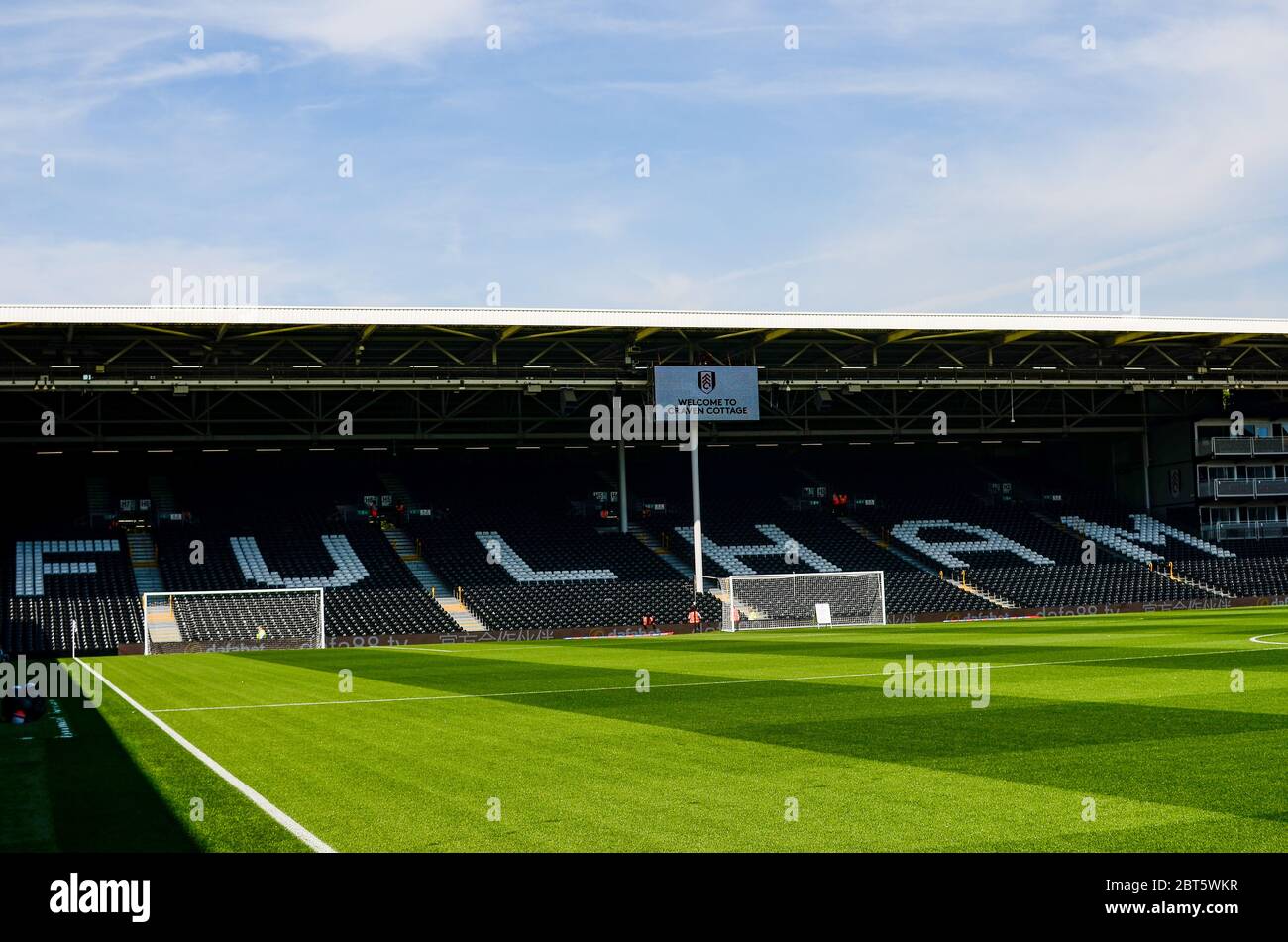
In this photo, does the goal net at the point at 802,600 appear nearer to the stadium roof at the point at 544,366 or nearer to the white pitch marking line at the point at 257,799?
the stadium roof at the point at 544,366

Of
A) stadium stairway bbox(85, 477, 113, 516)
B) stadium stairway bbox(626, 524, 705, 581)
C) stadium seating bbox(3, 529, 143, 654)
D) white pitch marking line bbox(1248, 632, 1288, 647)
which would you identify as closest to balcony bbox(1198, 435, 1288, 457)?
stadium stairway bbox(626, 524, 705, 581)

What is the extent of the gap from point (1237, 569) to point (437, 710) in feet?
164

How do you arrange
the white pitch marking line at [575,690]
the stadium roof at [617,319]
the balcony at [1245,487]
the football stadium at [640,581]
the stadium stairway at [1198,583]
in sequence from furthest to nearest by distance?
1. the balcony at [1245,487]
2. the stadium stairway at [1198,583]
3. the stadium roof at [617,319]
4. the white pitch marking line at [575,690]
5. the football stadium at [640,581]

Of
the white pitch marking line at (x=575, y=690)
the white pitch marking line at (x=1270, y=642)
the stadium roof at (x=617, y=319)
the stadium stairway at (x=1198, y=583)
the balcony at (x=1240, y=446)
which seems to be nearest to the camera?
the white pitch marking line at (x=575, y=690)

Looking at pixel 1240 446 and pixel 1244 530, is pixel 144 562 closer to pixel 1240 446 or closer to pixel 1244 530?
pixel 1240 446

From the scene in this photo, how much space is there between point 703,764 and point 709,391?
129 feet

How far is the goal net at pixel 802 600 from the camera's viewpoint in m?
51.4

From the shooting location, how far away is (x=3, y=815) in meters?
10.3

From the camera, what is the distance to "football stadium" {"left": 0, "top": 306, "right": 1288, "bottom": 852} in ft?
33.6

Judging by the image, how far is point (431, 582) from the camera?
174 feet

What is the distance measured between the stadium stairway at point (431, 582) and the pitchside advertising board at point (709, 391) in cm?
1090

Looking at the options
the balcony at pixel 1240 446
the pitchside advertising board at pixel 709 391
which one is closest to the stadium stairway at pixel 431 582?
the pitchside advertising board at pixel 709 391

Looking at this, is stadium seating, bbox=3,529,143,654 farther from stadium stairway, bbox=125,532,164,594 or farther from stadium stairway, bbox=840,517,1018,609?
stadium stairway, bbox=840,517,1018,609
